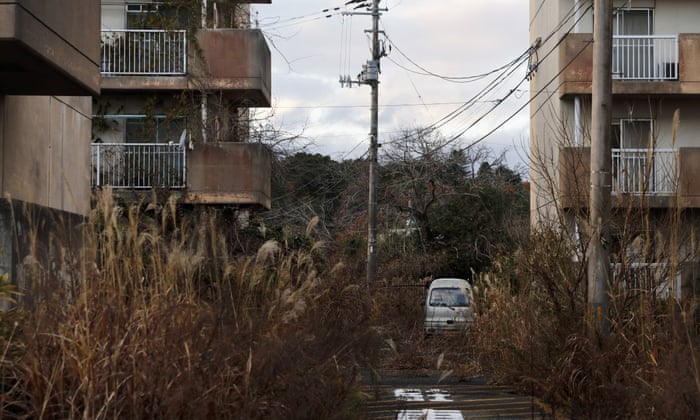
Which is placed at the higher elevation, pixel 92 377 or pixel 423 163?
pixel 423 163

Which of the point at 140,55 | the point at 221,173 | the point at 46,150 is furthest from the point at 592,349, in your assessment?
the point at 140,55

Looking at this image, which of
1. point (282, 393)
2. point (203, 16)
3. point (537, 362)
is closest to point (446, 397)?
point (537, 362)

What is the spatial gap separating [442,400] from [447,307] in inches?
432

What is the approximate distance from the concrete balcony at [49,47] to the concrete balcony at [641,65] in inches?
617

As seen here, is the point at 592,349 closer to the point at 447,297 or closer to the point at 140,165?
the point at 447,297

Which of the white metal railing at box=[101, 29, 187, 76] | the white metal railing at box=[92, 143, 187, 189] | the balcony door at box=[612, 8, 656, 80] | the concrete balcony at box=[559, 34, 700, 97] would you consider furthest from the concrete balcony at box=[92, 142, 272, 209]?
the balcony door at box=[612, 8, 656, 80]

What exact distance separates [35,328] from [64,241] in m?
1.10

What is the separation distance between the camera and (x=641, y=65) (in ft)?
85.0

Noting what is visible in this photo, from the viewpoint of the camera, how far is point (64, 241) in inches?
321

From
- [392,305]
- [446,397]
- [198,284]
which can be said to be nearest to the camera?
[198,284]

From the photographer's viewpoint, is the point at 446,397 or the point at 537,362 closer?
the point at 537,362

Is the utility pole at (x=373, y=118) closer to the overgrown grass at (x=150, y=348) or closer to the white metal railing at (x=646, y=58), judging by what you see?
the white metal railing at (x=646, y=58)

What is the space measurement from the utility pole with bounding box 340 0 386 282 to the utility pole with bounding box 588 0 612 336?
1987 centimetres

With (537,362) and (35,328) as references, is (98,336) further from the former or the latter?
(537,362)
